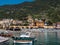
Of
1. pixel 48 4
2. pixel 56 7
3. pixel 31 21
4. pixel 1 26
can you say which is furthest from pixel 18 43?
pixel 48 4

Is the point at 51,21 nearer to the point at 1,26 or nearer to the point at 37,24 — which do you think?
the point at 37,24

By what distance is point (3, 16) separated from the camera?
12838cm

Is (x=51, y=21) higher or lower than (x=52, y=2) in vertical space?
lower

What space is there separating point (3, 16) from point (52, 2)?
1760 inches

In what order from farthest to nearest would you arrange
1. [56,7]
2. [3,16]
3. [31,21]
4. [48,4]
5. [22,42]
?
[48,4] → [56,7] → [3,16] → [31,21] → [22,42]

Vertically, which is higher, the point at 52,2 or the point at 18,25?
the point at 52,2

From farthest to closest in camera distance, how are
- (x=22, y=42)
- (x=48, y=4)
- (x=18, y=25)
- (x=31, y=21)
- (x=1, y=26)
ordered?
(x=48, y=4)
(x=31, y=21)
(x=18, y=25)
(x=1, y=26)
(x=22, y=42)

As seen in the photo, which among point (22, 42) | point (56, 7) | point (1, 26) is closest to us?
point (22, 42)

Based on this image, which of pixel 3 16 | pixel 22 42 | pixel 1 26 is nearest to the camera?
pixel 22 42

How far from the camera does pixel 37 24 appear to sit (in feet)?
348

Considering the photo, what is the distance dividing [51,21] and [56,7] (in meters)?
41.5

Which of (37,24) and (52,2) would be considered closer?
(37,24)

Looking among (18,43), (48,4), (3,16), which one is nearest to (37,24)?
(3,16)

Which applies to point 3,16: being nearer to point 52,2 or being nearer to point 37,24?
point 37,24
